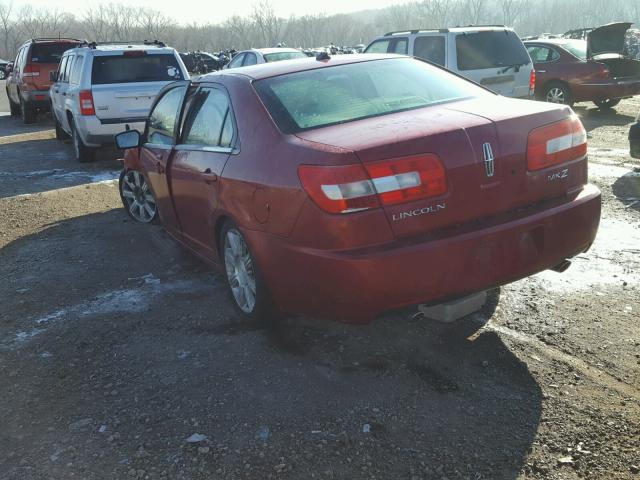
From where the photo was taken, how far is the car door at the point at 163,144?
480 cm

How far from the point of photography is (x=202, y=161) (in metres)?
4.02

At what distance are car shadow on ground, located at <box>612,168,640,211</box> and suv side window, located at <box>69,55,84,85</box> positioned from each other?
7.96m

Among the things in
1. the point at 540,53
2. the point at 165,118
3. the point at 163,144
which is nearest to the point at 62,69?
the point at 165,118

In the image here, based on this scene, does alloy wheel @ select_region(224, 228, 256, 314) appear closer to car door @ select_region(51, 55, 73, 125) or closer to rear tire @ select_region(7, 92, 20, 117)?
car door @ select_region(51, 55, 73, 125)

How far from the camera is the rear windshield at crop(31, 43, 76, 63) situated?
1575 cm

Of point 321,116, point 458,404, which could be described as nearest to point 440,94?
point 321,116

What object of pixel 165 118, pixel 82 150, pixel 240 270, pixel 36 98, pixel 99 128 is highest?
pixel 36 98

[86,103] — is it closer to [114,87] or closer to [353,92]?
[114,87]

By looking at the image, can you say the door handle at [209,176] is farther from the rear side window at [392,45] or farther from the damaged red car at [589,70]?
the damaged red car at [589,70]

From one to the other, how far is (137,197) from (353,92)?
3.50 metres

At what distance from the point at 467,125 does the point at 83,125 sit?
7977 mm

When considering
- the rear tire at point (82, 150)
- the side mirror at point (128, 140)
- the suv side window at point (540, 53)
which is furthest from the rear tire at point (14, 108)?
the side mirror at point (128, 140)

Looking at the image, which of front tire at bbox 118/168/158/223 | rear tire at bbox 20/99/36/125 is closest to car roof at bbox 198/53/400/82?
front tire at bbox 118/168/158/223

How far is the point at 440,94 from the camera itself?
3.71 metres
